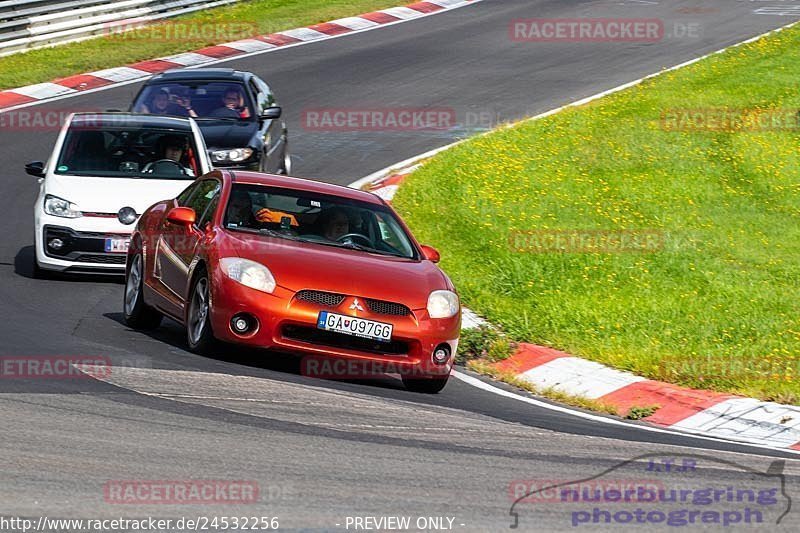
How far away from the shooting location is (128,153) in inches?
546

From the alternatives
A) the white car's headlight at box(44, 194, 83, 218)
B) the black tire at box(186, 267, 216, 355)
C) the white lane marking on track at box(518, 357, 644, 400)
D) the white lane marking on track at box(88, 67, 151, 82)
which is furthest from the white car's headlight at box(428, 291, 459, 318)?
the white lane marking on track at box(88, 67, 151, 82)

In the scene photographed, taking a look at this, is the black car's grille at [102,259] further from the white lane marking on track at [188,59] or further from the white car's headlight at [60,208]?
the white lane marking on track at [188,59]

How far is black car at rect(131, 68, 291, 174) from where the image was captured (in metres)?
16.3

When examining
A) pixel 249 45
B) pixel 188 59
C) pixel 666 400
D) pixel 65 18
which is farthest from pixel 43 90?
pixel 666 400

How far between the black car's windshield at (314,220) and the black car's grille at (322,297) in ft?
→ 3.09

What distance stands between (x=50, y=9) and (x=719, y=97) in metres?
13.0

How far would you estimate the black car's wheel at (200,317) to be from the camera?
948 centimetres

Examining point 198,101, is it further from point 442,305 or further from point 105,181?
point 442,305

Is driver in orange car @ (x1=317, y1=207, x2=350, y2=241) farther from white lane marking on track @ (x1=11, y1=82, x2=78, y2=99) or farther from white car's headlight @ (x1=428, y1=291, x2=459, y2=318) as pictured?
white lane marking on track @ (x1=11, y1=82, x2=78, y2=99)

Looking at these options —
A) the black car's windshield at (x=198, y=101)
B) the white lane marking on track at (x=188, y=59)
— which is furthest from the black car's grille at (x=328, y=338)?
the white lane marking on track at (x=188, y=59)

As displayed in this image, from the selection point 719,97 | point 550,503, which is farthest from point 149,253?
point 719,97

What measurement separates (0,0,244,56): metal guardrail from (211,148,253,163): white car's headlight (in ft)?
37.4

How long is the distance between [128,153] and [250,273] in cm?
500

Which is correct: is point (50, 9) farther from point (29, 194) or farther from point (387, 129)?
point (29, 194)
